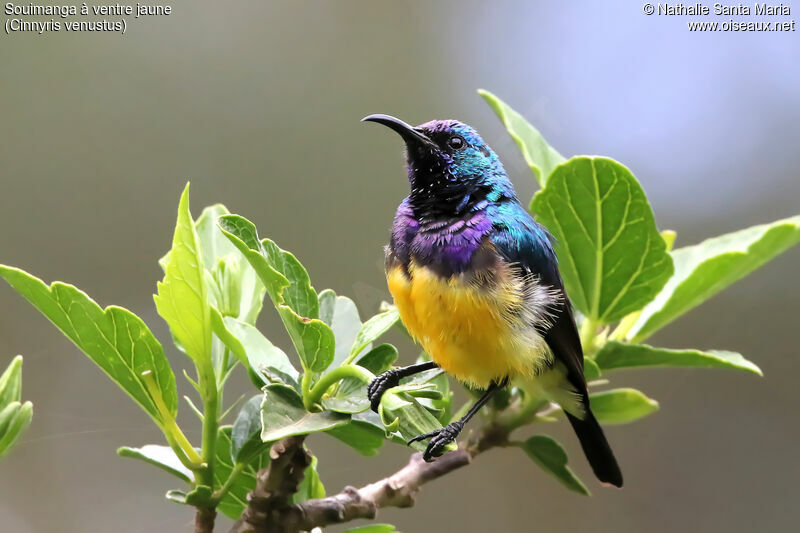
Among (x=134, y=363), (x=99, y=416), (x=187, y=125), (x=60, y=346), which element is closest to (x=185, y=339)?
(x=134, y=363)

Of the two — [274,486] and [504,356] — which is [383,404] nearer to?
[274,486]

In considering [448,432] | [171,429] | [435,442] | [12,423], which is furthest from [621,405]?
[12,423]

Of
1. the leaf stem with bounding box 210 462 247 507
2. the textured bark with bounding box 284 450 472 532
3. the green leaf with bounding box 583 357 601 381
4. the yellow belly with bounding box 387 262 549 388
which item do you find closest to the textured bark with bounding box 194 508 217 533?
the leaf stem with bounding box 210 462 247 507

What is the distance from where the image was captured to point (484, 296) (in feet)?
4.98

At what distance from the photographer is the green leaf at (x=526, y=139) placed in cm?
153

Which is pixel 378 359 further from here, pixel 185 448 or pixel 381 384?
pixel 185 448

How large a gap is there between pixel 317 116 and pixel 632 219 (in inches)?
135

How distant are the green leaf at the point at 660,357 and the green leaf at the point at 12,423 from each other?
3.11ft

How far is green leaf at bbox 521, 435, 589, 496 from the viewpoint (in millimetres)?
1424

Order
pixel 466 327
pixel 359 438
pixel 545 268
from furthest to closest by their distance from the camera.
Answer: pixel 545 268 → pixel 466 327 → pixel 359 438

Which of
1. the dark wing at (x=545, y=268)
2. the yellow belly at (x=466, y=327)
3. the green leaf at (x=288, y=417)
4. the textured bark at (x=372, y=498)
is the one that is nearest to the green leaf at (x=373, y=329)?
the green leaf at (x=288, y=417)

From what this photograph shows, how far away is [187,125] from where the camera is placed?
4434 millimetres

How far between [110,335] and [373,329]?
368 mm

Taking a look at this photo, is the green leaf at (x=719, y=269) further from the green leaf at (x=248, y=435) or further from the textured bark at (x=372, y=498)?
the green leaf at (x=248, y=435)
